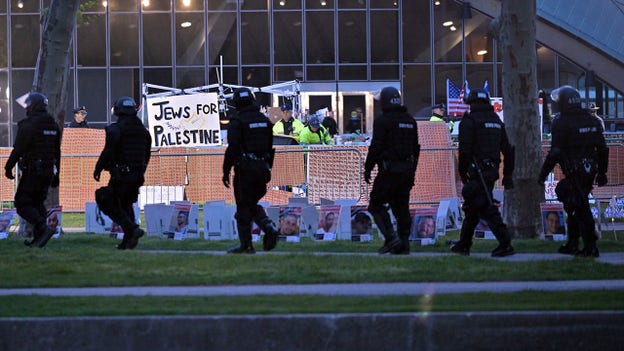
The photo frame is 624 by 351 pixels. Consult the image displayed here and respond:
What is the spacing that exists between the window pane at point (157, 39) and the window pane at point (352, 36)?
20.0ft

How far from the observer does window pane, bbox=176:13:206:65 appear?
138ft

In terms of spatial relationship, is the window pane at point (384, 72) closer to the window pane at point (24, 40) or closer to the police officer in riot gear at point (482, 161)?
the window pane at point (24, 40)

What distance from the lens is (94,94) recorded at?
42312mm

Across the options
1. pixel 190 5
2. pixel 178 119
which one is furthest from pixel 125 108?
pixel 190 5

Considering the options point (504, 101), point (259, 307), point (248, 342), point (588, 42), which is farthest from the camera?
point (588, 42)

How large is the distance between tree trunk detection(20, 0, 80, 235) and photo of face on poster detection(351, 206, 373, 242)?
4.48m

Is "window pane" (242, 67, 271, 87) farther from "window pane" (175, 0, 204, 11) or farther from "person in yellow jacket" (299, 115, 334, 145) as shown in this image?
"person in yellow jacket" (299, 115, 334, 145)

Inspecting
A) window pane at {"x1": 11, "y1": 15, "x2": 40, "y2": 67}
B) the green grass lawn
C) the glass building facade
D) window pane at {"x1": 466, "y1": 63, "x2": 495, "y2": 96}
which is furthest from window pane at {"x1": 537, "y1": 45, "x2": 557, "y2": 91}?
the green grass lawn

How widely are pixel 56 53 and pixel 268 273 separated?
21.8ft

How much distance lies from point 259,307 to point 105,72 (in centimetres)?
3433

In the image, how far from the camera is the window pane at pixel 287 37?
1660 inches

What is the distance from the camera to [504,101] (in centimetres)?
1591

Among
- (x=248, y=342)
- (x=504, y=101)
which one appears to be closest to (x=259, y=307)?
(x=248, y=342)

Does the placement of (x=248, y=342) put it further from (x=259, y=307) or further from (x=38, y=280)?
(x=38, y=280)
